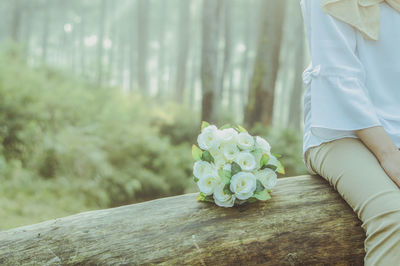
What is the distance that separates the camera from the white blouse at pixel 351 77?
197cm

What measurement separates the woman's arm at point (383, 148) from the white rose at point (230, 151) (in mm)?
680

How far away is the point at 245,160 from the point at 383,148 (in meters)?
0.73

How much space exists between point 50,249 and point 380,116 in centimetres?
195

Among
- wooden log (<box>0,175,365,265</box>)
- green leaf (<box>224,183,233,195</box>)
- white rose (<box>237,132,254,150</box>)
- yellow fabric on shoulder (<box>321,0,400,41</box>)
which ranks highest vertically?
yellow fabric on shoulder (<box>321,0,400,41</box>)

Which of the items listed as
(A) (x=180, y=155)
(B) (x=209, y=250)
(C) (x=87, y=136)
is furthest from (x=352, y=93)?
(A) (x=180, y=155)

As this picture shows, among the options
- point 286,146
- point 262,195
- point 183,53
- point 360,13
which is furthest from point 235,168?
point 183,53

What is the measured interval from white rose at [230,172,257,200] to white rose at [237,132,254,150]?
0.59 feet

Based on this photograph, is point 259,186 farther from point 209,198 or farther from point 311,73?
point 311,73

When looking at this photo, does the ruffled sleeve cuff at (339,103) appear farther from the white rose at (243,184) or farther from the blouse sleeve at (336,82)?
the white rose at (243,184)

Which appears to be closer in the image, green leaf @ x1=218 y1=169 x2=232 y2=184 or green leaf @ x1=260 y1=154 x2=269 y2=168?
green leaf @ x1=218 y1=169 x2=232 y2=184

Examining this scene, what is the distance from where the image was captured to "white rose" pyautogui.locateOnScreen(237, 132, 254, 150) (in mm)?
2221

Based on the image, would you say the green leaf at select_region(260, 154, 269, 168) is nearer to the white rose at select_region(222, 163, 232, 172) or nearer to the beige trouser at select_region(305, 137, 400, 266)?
the white rose at select_region(222, 163, 232, 172)

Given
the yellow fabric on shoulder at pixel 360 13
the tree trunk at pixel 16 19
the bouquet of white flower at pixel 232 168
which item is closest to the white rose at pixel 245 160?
the bouquet of white flower at pixel 232 168

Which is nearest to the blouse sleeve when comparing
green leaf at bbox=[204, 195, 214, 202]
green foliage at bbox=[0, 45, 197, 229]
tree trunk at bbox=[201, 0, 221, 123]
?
green leaf at bbox=[204, 195, 214, 202]
